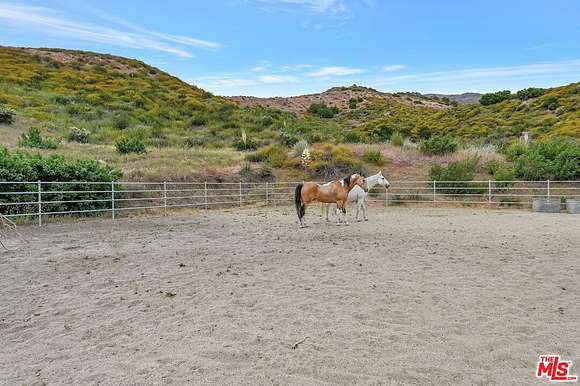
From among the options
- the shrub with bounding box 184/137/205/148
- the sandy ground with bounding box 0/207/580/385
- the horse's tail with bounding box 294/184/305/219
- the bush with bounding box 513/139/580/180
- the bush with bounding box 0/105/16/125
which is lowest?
the sandy ground with bounding box 0/207/580/385

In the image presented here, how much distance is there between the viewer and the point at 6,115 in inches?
785

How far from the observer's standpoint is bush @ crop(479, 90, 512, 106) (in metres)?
34.8

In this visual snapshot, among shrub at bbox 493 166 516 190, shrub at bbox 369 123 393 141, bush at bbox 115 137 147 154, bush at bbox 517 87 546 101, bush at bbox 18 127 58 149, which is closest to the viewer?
bush at bbox 18 127 58 149

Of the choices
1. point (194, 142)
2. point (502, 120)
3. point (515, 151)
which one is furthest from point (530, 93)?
point (194, 142)

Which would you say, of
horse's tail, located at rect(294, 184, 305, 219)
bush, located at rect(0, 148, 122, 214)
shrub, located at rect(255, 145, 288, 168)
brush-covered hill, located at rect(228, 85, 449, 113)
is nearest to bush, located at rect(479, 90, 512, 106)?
brush-covered hill, located at rect(228, 85, 449, 113)

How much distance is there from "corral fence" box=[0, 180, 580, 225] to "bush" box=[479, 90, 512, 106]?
20.5 meters

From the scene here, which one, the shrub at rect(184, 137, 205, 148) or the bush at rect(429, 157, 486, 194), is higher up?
the shrub at rect(184, 137, 205, 148)

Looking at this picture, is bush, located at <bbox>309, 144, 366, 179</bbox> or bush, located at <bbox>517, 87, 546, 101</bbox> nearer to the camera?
bush, located at <bbox>309, 144, 366, 179</bbox>

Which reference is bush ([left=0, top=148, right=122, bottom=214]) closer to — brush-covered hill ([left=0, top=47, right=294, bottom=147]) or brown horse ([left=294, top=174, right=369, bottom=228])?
brown horse ([left=294, top=174, right=369, bottom=228])

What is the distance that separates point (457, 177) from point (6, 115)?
22171mm

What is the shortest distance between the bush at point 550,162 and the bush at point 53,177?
55.9 ft

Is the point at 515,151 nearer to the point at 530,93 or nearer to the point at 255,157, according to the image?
the point at 255,157

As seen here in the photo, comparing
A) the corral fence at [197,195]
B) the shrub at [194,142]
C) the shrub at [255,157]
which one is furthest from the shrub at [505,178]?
the shrub at [194,142]

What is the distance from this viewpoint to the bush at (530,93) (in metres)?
32.8
